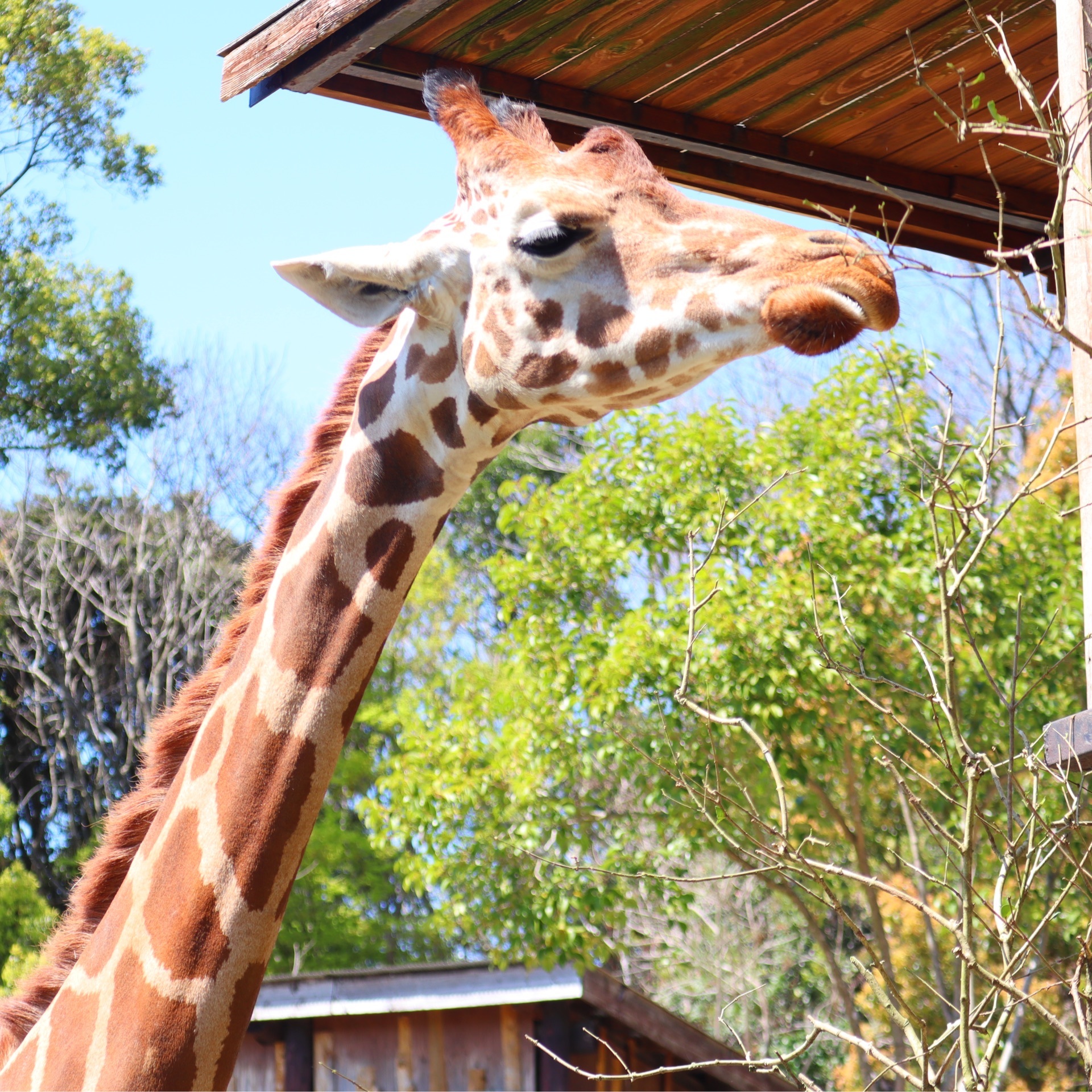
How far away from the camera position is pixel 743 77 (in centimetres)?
322

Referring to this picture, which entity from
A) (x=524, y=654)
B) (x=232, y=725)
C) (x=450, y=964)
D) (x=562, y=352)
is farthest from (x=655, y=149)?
(x=450, y=964)

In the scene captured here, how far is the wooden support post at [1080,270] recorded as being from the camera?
235cm

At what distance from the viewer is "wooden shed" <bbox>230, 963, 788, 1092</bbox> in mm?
8117

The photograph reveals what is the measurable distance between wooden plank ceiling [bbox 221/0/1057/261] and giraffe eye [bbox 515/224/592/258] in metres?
0.67

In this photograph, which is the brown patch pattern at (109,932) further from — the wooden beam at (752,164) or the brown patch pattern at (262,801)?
the wooden beam at (752,164)

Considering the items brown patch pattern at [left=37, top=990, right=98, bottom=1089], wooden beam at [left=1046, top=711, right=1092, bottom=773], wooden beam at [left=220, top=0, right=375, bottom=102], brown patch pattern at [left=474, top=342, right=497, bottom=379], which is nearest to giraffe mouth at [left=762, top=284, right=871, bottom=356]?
brown patch pattern at [left=474, top=342, right=497, bottom=379]

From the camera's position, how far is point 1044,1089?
1233 cm

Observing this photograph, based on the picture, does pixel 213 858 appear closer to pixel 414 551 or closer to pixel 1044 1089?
pixel 414 551

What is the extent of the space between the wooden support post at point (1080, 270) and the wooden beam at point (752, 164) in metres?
0.50

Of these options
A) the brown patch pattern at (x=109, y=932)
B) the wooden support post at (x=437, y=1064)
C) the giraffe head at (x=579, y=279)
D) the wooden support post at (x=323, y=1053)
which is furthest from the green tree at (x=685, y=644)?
the brown patch pattern at (x=109, y=932)

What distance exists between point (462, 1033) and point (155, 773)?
6.90 metres

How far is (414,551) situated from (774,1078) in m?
7.35

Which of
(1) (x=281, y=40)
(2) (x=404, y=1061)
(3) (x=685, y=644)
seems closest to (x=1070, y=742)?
(1) (x=281, y=40)

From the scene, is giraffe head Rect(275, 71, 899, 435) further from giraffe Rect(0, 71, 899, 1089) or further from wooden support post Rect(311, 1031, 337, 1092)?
wooden support post Rect(311, 1031, 337, 1092)
